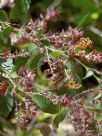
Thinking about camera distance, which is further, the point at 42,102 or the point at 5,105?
the point at 5,105

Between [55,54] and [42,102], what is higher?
[55,54]

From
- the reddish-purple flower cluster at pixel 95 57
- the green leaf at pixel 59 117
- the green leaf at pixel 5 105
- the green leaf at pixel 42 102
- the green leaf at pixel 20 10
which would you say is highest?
the green leaf at pixel 20 10

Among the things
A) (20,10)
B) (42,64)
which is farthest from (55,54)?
(20,10)

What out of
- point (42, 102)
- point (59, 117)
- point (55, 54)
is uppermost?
point (55, 54)

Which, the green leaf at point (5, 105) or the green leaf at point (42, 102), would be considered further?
the green leaf at point (5, 105)

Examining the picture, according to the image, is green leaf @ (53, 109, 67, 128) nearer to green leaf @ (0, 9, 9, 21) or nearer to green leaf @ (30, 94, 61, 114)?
green leaf @ (30, 94, 61, 114)

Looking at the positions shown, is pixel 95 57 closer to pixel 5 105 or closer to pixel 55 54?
pixel 55 54

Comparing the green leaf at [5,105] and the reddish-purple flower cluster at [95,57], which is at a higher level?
the reddish-purple flower cluster at [95,57]

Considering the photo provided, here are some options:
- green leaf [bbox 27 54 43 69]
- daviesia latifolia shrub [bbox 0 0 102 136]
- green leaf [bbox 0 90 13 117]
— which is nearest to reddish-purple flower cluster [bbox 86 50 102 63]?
daviesia latifolia shrub [bbox 0 0 102 136]

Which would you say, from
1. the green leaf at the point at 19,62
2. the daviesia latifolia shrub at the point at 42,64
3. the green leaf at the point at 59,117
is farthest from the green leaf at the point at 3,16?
the green leaf at the point at 59,117

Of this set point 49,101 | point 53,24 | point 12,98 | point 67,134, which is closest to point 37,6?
point 53,24

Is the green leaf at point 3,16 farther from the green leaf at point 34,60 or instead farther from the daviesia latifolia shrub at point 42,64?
the green leaf at point 34,60
